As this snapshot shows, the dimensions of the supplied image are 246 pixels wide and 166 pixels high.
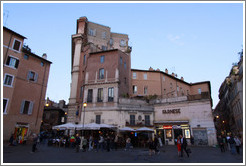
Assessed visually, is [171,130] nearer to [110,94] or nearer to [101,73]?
[110,94]

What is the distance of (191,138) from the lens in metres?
23.6

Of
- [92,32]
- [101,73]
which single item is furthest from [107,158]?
[92,32]

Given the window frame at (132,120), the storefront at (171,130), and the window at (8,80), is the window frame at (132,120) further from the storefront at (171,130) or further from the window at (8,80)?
the window at (8,80)

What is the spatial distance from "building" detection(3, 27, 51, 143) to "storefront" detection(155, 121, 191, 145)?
19.0m

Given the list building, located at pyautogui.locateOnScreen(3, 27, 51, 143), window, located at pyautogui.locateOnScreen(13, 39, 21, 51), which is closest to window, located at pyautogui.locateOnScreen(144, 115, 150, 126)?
building, located at pyautogui.locateOnScreen(3, 27, 51, 143)

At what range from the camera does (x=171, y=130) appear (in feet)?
85.1

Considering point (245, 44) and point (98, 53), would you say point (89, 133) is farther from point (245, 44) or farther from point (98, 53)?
point (245, 44)

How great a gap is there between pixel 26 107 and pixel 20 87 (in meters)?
3.04

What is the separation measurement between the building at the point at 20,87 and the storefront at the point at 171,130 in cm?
1902

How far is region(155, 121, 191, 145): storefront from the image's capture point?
983 inches

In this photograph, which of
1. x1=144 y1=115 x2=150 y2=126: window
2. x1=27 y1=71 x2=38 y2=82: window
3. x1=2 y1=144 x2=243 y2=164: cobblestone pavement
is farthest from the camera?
x1=144 y1=115 x2=150 y2=126: window

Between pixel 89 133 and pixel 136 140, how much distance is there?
24.5ft

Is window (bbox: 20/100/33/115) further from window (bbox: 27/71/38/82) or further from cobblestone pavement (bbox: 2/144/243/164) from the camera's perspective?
cobblestone pavement (bbox: 2/144/243/164)

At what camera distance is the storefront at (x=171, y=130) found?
81.9 feet
